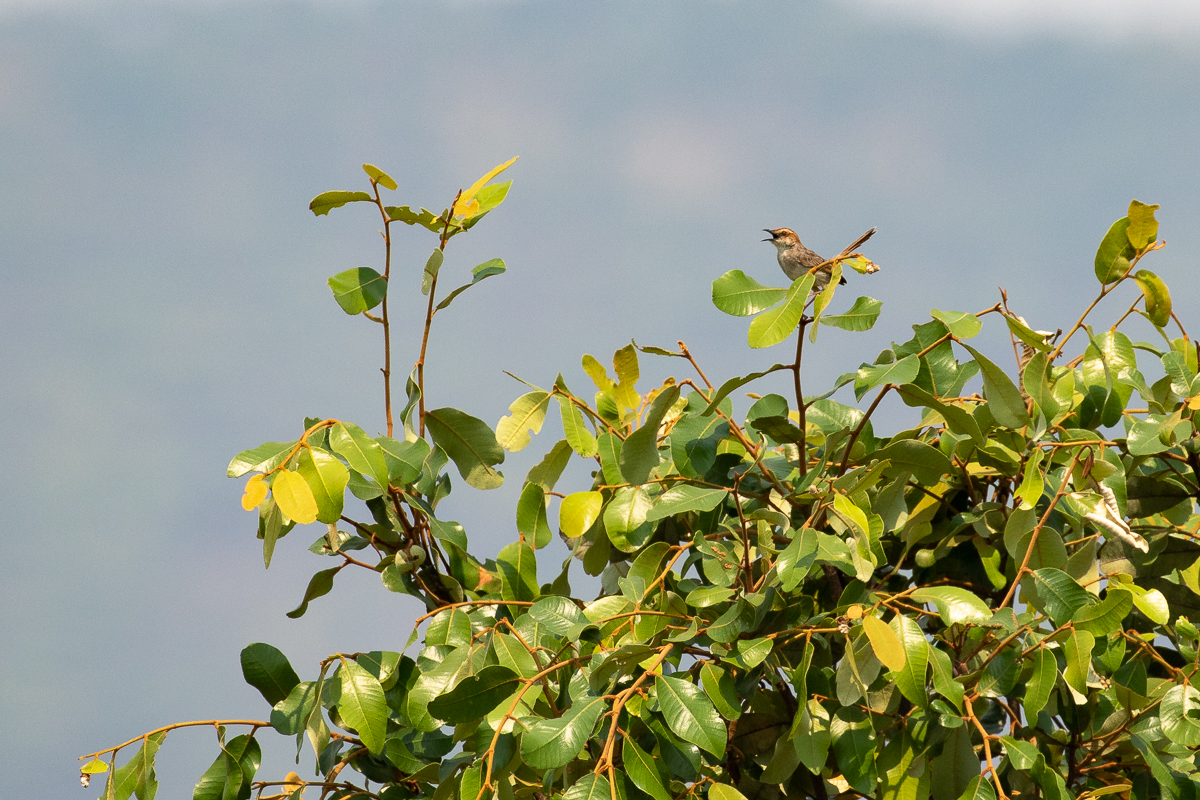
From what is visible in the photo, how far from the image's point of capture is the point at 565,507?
2.01 m

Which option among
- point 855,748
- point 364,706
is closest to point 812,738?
point 855,748

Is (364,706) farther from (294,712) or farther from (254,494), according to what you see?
(254,494)

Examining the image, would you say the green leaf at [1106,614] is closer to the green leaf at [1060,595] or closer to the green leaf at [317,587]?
the green leaf at [1060,595]

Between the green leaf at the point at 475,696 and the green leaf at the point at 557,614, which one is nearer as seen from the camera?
the green leaf at the point at 475,696

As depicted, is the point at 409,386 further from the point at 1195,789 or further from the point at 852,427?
the point at 1195,789

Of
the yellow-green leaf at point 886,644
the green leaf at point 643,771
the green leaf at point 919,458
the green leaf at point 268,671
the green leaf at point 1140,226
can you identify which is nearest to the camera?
the yellow-green leaf at point 886,644

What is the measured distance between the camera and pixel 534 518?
2.21m

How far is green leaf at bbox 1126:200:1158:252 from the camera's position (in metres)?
2.01

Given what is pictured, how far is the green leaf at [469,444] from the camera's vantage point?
7.31ft

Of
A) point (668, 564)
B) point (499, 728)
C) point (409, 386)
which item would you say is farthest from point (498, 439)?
point (499, 728)

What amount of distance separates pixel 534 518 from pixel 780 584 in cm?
52

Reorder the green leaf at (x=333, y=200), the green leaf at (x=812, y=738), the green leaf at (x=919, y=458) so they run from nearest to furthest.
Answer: the green leaf at (x=812, y=738) < the green leaf at (x=919, y=458) < the green leaf at (x=333, y=200)

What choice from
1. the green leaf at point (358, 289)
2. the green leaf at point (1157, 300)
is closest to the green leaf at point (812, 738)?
the green leaf at point (1157, 300)

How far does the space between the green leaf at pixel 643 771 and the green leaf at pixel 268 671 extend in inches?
29.6
